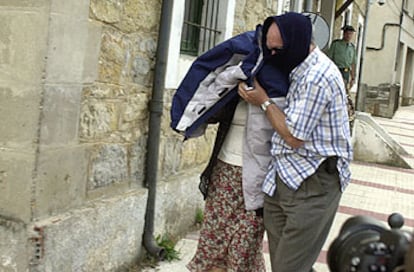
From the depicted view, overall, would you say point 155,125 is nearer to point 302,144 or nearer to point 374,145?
point 302,144

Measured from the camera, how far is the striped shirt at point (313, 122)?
3029 mm

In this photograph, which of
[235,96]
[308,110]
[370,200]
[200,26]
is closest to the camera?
[308,110]

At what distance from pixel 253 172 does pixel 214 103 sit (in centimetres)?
41

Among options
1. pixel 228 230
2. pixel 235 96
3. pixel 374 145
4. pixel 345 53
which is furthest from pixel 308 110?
pixel 345 53

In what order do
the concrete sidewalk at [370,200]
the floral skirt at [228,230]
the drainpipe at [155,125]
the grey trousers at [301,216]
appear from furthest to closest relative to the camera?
1. the concrete sidewalk at [370,200]
2. the drainpipe at [155,125]
3. the floral skirt at [228,230]
4. the grey trousers at [301,216]

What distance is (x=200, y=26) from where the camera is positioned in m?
5.54

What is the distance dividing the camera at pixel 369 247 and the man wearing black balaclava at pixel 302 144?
137 cm

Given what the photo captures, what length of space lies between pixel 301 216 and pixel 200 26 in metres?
2.76

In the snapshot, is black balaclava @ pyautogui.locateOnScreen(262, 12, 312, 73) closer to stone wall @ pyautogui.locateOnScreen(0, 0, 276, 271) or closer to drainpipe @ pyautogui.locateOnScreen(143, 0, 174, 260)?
stone wall @ pyautogui.locateOnScreen(0, 0, 276, 271)

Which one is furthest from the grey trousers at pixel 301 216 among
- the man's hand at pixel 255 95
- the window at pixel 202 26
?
the window at pixel 202 26

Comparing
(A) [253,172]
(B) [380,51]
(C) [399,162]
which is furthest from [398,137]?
(A) [253,172]

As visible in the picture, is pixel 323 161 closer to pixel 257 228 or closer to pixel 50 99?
pixel 257 228

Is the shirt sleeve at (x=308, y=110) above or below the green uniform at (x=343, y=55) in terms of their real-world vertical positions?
below

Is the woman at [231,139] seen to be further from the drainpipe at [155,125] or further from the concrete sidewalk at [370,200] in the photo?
the concrete sidewalk at [370,200]
